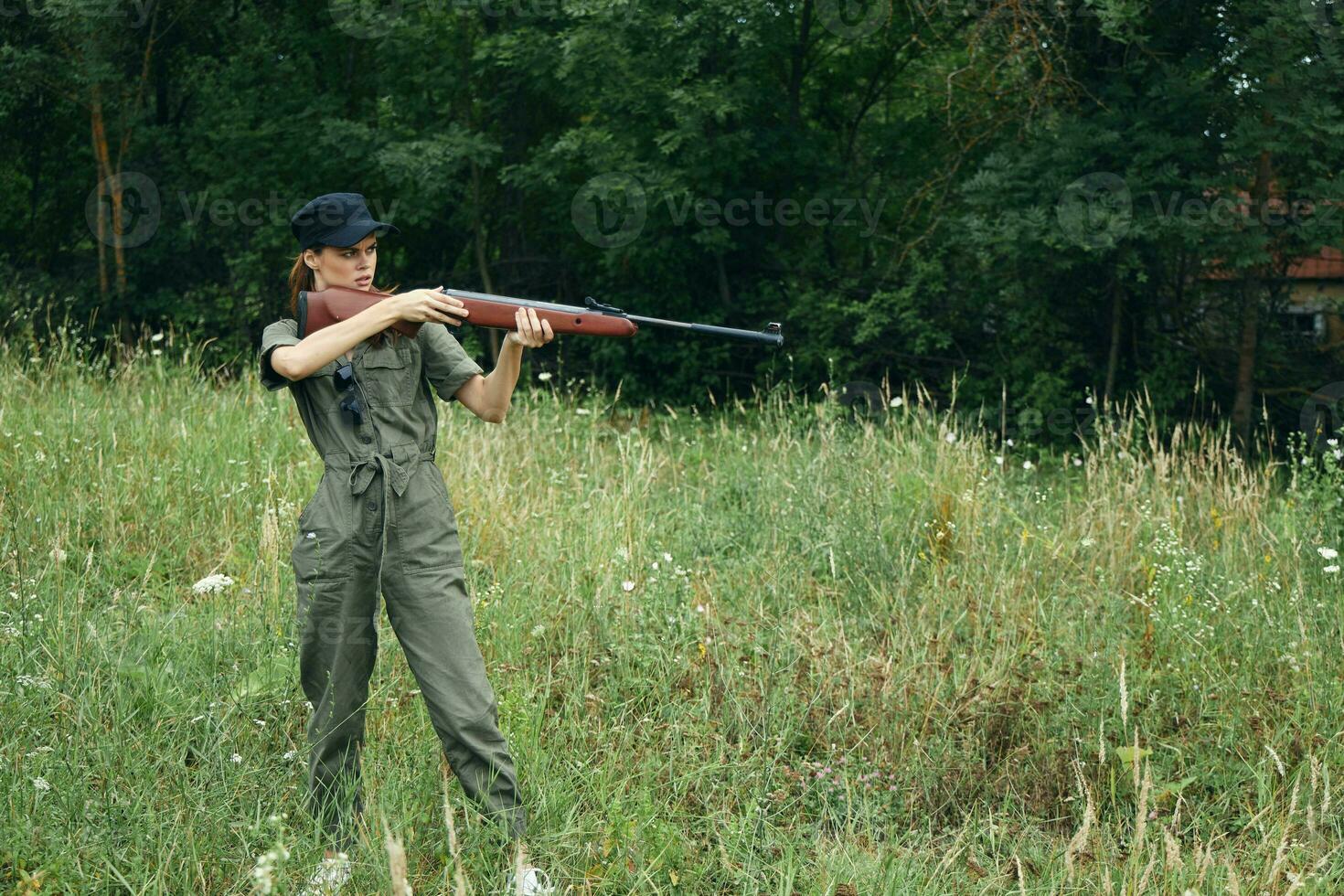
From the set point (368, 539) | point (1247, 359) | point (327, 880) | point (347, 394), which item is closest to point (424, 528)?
point (368, 539)

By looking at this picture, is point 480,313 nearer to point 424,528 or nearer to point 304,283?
point 304,283

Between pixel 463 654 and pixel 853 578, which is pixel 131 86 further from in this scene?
pixel 463 654

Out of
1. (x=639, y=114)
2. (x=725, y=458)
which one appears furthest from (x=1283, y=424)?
(x=639, y=114)

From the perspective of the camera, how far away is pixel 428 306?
3234 millimetres

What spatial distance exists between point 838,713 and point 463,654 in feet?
4.50

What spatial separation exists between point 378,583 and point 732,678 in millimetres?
1575

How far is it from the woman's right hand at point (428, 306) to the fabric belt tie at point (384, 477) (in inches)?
14.9

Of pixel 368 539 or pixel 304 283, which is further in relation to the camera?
pixel 304 283

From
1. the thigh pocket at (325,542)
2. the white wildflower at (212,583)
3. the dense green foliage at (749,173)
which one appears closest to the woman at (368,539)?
the thigh pocket at (325,542)

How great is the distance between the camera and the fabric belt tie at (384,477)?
10.4 feet

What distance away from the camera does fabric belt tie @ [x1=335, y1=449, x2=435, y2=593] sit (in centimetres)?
317

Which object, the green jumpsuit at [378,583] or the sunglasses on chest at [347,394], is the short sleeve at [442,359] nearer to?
the green jumpsuit at [378,583]

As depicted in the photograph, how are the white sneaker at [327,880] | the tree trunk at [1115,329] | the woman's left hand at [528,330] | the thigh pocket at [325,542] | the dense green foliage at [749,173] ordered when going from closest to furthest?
the white sneaker at [327,880] < the thigh pocket at [325,542] < the woman's left hand at [528,330] < the dense green foliage at [749,173] < the tree trunk at [1115,329]

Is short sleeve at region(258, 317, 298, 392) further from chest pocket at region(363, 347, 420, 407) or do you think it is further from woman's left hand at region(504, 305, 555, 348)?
woman's left hand at region(504, 305, 555, 348)
